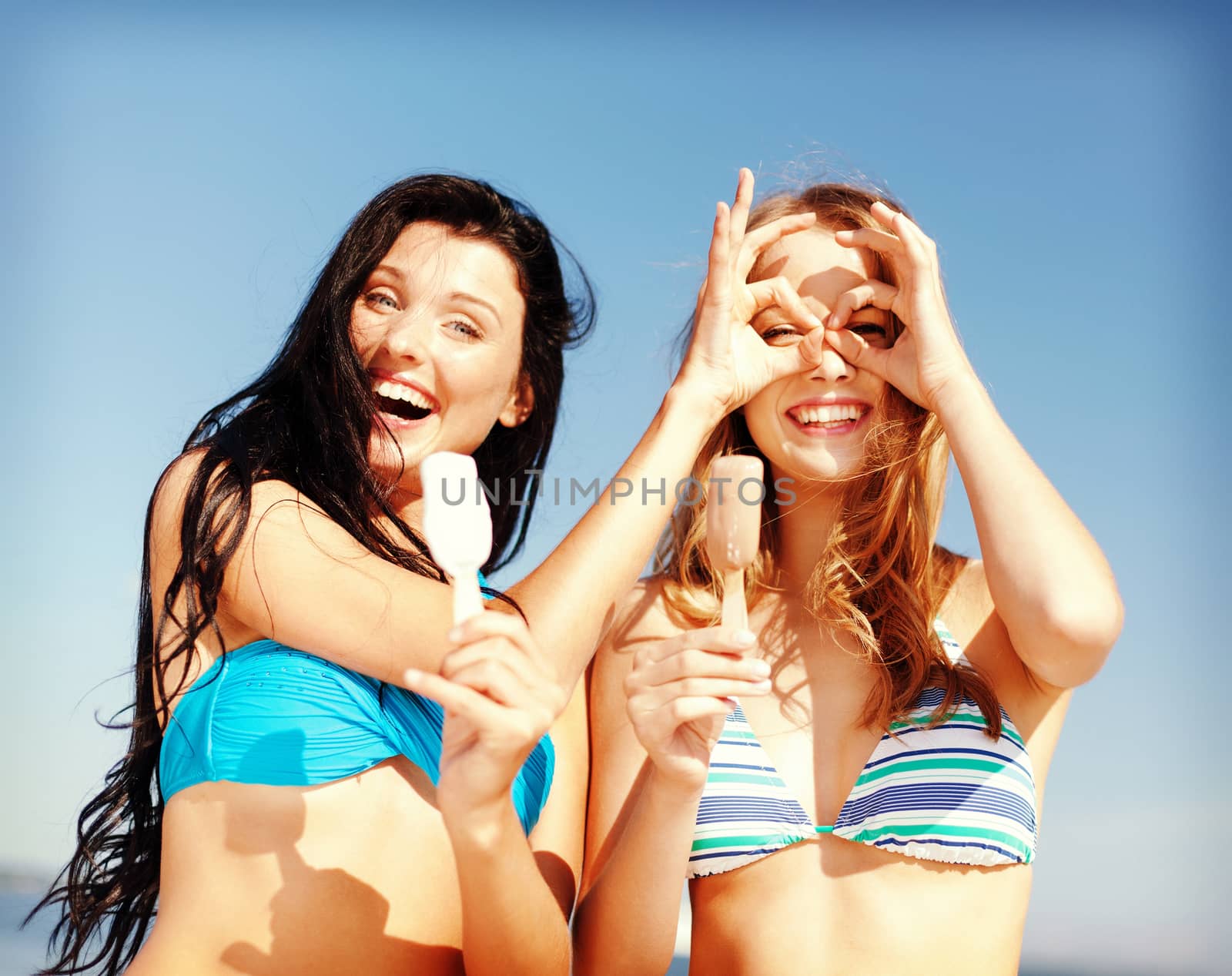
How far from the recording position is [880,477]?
3.34m

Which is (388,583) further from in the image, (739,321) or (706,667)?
(739,321)

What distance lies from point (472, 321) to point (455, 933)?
169 cm

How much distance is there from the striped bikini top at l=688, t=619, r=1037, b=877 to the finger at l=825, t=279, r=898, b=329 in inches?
42.7

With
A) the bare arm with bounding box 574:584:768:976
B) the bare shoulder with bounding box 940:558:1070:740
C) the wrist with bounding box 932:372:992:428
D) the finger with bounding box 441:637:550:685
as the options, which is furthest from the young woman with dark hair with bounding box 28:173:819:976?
the bare shoulder with bounding box 940:558:1070:740

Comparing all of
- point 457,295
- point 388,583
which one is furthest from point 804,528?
point 388,583

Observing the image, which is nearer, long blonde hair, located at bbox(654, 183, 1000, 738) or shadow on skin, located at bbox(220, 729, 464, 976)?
shadow on skin, located at bbox(220, 729, 464, 976)

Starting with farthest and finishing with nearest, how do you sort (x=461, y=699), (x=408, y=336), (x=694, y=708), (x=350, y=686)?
(x=408, y=336) → (x=350, y=686) → (x=694, y=708) → (x=461, y=699)

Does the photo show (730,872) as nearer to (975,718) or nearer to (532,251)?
(975,718)

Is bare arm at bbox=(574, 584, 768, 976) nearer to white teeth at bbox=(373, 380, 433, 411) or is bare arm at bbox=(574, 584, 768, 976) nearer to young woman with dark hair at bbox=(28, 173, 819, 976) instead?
young woman with dark hair at bbox=(28, 173, 819, 976)

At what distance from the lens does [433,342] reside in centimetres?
320

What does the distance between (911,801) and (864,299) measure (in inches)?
54.4

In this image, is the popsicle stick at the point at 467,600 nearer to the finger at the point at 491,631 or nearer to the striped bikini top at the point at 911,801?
the finger at the point at 491,631

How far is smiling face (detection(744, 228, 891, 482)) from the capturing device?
3.24 metres

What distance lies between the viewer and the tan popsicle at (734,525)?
221 cm
